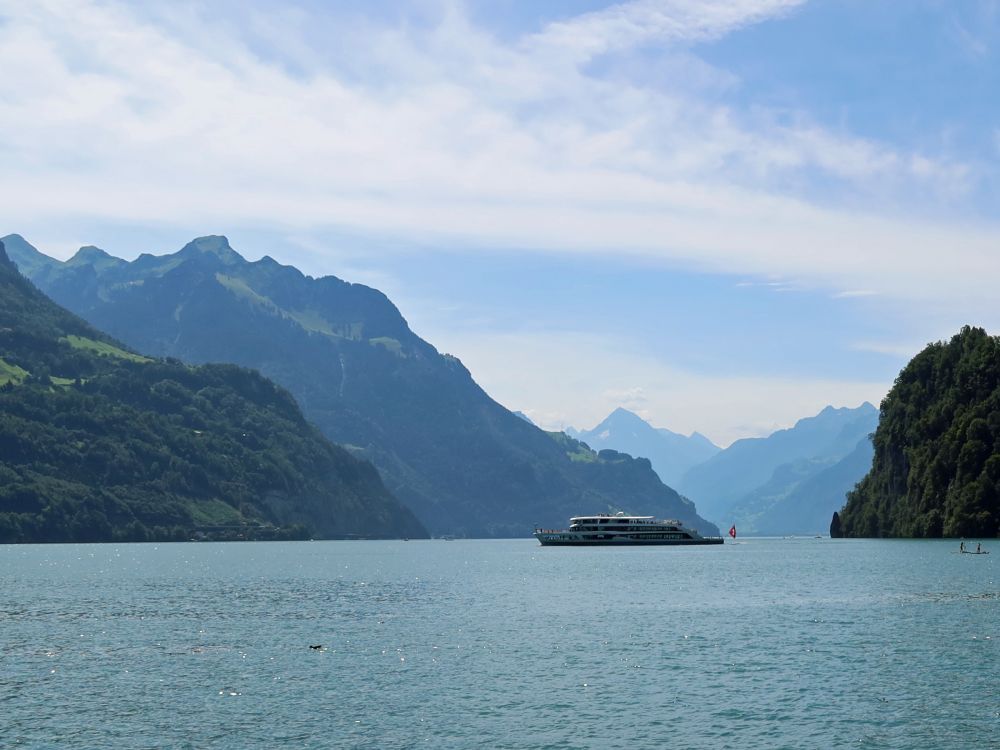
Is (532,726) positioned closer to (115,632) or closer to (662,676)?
(662,676)

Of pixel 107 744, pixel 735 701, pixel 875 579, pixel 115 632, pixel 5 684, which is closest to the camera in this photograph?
pixel 107 744

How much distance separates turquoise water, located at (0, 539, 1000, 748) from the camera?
6003 centimetres

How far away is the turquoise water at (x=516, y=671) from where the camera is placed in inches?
2363

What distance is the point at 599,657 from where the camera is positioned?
281 feet

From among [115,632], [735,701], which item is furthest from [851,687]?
[115,632]

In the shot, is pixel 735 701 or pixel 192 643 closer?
pixel 735 701

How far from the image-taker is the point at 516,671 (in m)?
79.4

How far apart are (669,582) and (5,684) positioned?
109 m

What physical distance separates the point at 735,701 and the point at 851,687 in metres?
8.22

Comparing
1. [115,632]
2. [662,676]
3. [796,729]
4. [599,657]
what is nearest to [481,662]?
[599,657]

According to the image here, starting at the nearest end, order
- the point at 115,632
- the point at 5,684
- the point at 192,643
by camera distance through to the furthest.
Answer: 1. the point at 5,684
2. the point at 192,643
3. the point at 115,632

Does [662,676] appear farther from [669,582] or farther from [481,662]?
[669,582]

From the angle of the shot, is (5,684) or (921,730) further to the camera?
(5,684)

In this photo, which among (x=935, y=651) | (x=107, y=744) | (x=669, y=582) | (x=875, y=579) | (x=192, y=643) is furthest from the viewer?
(x=669, y=582)
